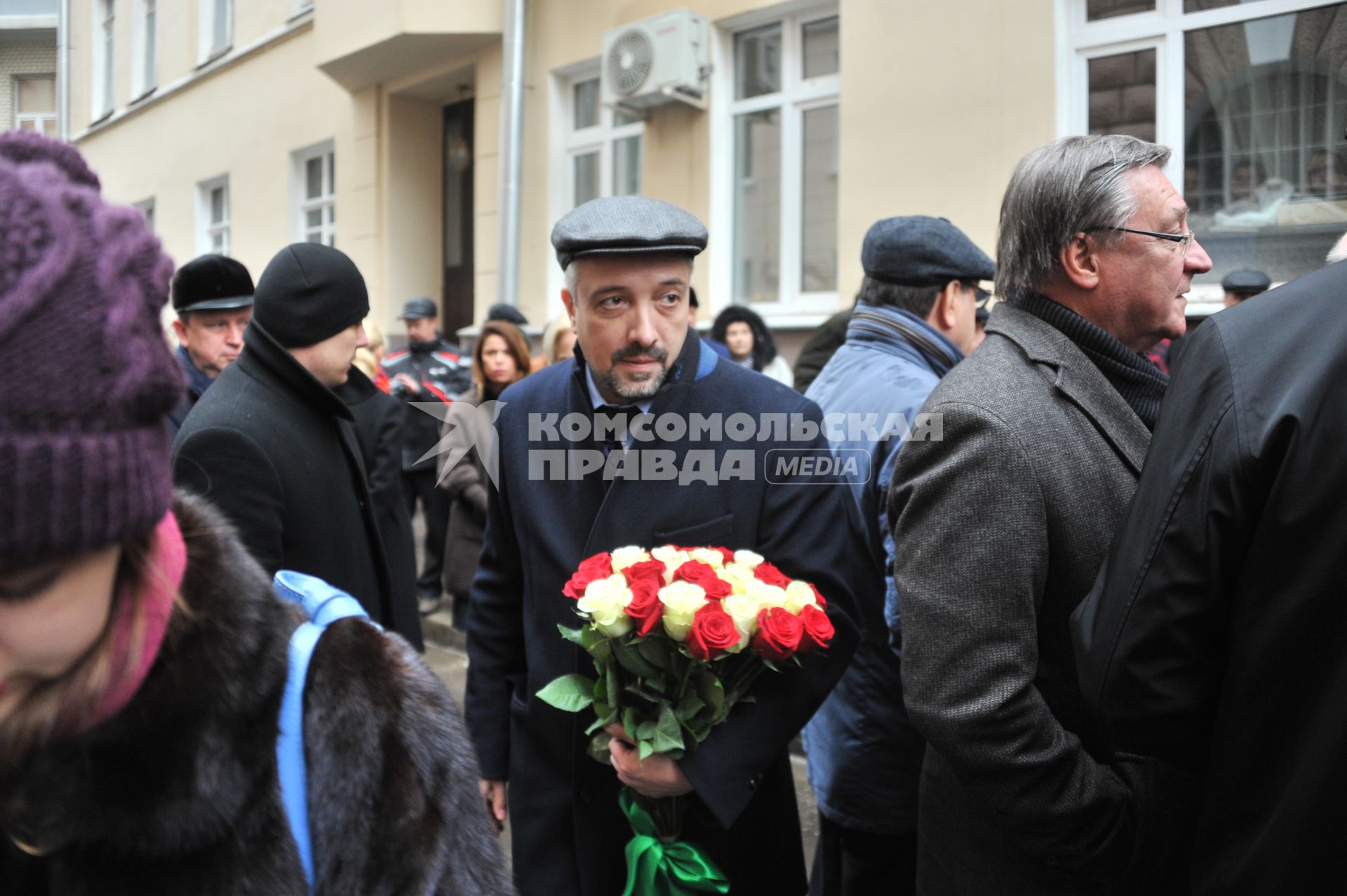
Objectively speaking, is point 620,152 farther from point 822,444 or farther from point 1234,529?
point 1234,529

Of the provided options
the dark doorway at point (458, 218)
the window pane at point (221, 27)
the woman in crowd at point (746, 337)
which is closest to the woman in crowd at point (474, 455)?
the woman in crowd at point (746, 337)

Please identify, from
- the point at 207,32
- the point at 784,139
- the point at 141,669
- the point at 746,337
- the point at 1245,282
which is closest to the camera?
the point at 141,669

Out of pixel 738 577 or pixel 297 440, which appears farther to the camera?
pixel 297 440

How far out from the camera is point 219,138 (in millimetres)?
14219

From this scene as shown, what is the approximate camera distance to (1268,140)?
19.2ft

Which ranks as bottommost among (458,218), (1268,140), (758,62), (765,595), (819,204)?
(765,595)

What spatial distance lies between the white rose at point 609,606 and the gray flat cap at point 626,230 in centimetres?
78

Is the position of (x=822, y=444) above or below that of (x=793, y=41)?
below

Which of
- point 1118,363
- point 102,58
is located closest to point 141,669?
point 1118,363

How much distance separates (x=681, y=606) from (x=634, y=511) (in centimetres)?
47

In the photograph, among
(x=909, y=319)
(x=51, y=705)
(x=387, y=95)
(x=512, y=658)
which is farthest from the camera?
(x=387, y=95)

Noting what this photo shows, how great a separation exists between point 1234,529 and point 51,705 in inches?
55.7

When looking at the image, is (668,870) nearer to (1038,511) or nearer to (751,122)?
(1038,511)

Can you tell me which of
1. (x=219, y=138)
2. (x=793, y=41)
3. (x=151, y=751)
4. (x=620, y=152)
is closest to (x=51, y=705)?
(x=151, y=751)
